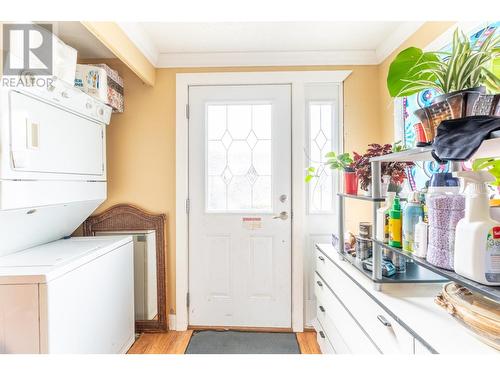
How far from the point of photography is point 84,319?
1.47m

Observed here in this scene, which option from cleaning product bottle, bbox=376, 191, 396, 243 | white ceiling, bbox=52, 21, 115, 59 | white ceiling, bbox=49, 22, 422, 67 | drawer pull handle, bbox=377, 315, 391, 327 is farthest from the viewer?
white ceiling, bbox=49, 22, 422, 67

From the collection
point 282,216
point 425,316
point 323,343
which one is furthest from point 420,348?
point 282,216

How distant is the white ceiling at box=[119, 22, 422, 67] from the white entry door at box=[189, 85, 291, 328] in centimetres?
25

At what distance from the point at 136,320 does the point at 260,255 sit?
1187mm

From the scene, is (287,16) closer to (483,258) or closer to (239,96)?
(483,258)

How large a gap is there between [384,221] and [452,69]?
62cm

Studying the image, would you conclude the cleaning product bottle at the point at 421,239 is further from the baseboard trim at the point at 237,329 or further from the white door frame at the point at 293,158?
the baseboard trim at the point at 237,329

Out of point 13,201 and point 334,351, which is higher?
point 13,201

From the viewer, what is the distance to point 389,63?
2.00 metres

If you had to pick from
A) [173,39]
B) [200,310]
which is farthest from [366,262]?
[173,39]

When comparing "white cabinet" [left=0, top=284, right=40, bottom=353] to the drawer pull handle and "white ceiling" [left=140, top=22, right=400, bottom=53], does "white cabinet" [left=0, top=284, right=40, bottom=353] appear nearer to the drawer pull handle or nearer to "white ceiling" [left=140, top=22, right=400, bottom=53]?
the drawer pull handle

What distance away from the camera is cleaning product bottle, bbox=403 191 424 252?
0.97 metres

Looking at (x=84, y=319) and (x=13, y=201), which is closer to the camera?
(x=13, y=201)

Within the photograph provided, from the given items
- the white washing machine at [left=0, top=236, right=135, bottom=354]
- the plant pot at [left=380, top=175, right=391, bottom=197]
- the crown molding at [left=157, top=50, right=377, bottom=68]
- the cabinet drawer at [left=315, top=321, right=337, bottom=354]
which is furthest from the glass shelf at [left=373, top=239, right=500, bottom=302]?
the crown molding at [left=157, top=50, right=377, bottom=68]
